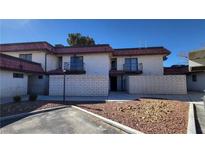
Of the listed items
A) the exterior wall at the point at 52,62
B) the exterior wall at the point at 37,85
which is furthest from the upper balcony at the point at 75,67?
the exterior wall at the point at 37,85

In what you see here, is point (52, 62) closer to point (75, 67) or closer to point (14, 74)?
point (75, 67)

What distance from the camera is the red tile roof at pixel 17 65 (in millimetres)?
12344

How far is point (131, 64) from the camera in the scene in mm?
20812

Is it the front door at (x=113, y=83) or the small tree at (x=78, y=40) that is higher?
the small tree at (x=78, y=40)

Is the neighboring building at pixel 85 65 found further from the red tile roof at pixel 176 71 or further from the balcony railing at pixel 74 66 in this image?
the red tile roof at pixel 176 71

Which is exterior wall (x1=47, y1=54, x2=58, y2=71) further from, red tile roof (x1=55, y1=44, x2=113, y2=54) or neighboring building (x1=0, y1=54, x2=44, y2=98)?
neighboring building (x1=0, y1=54, x2=44, y2=98)

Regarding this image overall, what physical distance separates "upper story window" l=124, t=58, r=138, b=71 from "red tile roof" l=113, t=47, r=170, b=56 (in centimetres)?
92

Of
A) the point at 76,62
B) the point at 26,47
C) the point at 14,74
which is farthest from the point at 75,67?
the point at 14,74

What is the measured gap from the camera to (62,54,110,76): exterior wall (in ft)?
60.8

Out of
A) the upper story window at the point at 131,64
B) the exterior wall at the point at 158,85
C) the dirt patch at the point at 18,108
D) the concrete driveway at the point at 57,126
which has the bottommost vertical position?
the concrete driveway at the point at 57,126

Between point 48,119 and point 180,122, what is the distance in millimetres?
5540

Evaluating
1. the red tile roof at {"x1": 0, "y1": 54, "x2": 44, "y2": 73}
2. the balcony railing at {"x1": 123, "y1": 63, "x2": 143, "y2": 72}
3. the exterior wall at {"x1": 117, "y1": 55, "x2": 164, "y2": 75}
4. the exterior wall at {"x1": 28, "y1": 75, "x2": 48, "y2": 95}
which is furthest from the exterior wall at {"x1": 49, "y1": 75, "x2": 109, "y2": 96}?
the exterior wall at {"x1": 117, "y1": 55, "x2": 164, "y2": 75}

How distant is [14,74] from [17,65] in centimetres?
93
